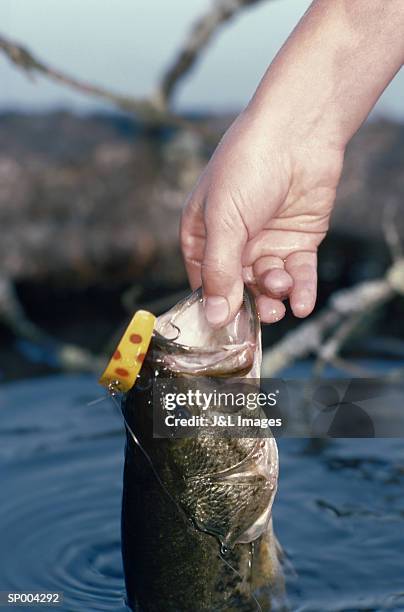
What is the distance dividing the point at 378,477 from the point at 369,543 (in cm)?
77

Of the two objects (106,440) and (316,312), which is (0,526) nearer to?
(106,440)

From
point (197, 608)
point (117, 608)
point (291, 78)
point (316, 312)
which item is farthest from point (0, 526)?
point (316, 312)

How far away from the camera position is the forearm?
9.96ft

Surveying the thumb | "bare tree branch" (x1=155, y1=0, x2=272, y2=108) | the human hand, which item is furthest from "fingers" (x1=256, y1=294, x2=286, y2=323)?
"bare tree branch" (x1=155, y1=0, x2=272, y2=108)

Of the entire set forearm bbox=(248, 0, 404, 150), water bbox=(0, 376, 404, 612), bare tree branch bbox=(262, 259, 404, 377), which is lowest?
water bbox=(0, 376, 404, 612)

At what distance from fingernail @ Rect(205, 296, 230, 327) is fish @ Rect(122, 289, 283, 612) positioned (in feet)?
0.28

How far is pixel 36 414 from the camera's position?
602cm

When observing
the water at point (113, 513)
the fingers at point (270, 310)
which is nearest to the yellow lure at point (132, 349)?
the fingers at point (270, 310)

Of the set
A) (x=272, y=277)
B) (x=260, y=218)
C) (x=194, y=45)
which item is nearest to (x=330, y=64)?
(x=260, y=218)

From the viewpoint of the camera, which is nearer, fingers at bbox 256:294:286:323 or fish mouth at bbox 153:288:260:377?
fish mouth at bbox 153:288:260:377

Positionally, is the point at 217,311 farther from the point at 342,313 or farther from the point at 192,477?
the point at 342,313

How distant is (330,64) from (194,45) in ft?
17.2

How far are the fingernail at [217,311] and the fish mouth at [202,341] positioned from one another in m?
0.08

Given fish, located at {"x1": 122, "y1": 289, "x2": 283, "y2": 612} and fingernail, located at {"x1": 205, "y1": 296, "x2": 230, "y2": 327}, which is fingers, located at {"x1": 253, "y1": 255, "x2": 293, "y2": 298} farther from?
fingernail, located at {"x1": 205, "y1": 296, "x2": 230, "y2": 327}
